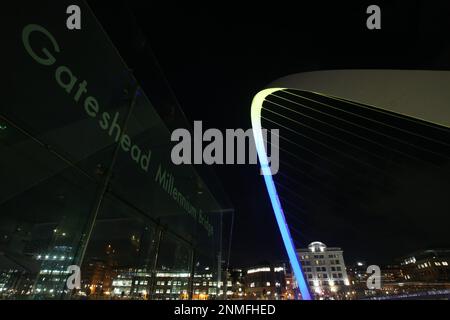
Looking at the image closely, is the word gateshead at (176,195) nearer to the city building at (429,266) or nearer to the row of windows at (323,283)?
the row of windows at (323,283)

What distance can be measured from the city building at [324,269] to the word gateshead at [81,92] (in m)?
60.7

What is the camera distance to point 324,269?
56.9 m

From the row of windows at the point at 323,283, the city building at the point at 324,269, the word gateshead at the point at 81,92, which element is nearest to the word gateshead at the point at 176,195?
the word gateshead at the point at 81,92

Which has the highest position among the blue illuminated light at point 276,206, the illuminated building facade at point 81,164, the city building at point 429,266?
the city building at point 429,266

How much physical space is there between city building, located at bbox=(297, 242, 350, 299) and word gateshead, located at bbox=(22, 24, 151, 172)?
60.7 m

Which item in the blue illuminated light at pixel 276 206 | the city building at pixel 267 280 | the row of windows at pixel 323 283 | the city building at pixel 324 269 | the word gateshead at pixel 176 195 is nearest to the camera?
the word gateshead at pixel 176 195

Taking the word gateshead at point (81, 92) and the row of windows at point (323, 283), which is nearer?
the word gateshead at point (81, 92)

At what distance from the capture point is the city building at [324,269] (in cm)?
5422

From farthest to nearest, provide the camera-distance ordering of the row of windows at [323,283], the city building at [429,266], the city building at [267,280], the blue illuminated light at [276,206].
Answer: the city building at [267,280] → the city building at [429,266] → the row of windows at [323,283] → the blue illuminated light at [276,206]

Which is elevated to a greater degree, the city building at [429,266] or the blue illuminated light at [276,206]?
the city building at [429,266]

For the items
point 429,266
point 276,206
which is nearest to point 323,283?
point 429,266

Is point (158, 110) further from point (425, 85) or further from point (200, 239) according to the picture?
point (425, 85)

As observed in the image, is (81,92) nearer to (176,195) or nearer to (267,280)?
(176,195)
